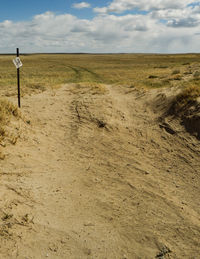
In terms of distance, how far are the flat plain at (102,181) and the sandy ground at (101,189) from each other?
2cm

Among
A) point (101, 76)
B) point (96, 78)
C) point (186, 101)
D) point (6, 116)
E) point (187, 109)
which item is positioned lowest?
point (6, 116)

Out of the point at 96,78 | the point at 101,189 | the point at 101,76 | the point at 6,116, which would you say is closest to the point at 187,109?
the point at 101,189

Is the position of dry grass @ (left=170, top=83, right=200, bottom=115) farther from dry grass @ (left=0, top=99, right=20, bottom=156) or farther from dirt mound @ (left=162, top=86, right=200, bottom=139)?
dry grass @ (left=0, top=99, right=20, bottom=156)

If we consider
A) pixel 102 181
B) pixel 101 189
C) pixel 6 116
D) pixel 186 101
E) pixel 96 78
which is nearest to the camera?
pixel 101 189

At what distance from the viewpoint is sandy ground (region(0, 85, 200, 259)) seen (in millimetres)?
4309

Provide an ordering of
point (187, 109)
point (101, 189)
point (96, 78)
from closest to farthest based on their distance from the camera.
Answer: point (101, 189) < point (187, 109) < point (96, 78)

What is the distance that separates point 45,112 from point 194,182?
7.46m

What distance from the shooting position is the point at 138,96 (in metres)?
14.1

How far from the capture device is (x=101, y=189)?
5.99 m

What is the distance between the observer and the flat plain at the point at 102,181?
4340mm

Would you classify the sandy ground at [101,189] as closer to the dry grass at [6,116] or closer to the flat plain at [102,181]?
the flat plain at [102,181]

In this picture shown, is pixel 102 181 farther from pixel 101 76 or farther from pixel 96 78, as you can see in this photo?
pixel 101 76

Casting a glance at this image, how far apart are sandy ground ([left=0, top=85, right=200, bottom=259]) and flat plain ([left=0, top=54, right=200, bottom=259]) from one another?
2 cm

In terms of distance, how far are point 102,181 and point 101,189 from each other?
1.24 ft
